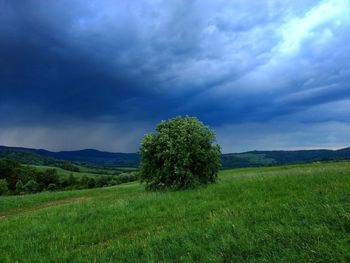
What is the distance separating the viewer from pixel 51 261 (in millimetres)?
8203

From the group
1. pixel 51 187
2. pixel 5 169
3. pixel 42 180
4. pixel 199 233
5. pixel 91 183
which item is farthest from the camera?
pixel 42 180

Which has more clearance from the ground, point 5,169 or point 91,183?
point 5,169

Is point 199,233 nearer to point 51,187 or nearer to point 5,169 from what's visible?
point 51,187

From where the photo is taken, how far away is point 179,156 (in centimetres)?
2348

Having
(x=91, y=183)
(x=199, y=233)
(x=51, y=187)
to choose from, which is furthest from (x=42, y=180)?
(x=199, y=233)

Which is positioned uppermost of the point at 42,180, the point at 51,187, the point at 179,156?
the point at 179,156

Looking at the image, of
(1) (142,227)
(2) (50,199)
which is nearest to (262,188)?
(1) (142,227)

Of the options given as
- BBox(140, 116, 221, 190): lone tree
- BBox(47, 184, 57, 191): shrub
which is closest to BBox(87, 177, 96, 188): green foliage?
BBox(47, 184, 57, 191): shrub

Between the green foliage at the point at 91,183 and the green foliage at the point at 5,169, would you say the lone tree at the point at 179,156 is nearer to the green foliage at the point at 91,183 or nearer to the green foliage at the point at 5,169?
the green foliage at the point at 91,183

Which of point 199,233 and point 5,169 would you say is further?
point 5,169

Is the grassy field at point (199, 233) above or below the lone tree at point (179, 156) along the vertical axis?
below

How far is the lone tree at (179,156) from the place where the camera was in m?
23.6

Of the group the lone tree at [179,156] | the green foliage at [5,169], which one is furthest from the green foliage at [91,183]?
the lone tree at [179,156]

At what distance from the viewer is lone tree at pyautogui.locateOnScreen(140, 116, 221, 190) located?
23.6 m
